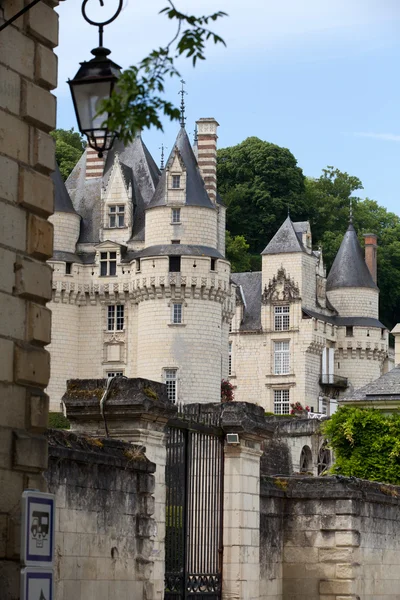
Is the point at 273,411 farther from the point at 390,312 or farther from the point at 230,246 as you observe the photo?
the point at 390,312

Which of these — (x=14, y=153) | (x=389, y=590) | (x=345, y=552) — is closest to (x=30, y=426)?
(x=14, y=153)

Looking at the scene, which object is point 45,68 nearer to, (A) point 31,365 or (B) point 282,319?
(A) point 31,365

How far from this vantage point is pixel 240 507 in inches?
630

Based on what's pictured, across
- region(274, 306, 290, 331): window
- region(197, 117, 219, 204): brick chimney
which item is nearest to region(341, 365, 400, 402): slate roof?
region(197, 117, 219, 204): brick chimney

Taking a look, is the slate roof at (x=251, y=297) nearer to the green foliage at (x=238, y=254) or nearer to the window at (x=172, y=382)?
the green foliage at (x=238, y=254)

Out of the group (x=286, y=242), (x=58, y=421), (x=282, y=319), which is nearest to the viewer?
(x=58, y=421)

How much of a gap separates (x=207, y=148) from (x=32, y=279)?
59.6m

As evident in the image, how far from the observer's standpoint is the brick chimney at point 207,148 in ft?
223

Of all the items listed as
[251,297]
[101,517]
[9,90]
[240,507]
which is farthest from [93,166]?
[9,90]

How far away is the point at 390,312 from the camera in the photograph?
314 feet

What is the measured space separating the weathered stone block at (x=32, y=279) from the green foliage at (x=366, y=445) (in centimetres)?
2316

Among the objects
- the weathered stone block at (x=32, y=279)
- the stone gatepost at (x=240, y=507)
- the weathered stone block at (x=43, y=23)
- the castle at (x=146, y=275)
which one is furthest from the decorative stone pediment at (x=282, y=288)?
the weathered stone block at (x=32, y=279)

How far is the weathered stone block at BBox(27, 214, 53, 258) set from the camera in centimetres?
957

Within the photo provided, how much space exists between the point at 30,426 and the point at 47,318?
2.44ft
